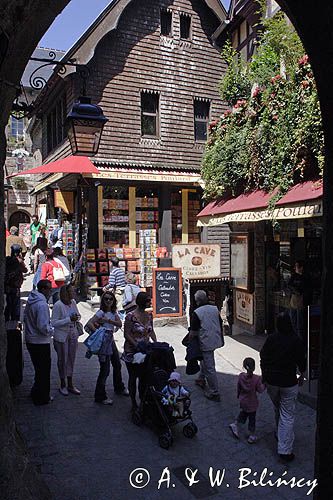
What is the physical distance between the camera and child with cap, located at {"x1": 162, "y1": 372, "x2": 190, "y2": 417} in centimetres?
516

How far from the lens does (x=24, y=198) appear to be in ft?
91.9

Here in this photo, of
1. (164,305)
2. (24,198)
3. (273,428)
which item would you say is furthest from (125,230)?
(24,198)

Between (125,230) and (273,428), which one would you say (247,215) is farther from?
(125,230)

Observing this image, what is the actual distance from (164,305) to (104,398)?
4.88m

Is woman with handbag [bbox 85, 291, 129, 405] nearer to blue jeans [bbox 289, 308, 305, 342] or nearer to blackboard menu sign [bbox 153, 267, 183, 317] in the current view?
blue jeans [bbox 289, 308, 305, 342]

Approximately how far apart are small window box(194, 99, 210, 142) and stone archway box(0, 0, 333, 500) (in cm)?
1340

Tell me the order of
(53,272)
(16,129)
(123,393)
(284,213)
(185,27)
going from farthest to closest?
1. (16,129)
2. (185,27)
3. (53,272)
4. (284,213)
5. (123,393)

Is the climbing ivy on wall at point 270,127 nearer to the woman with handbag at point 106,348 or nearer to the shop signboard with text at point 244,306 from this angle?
the shop signboard with text at point 244,306

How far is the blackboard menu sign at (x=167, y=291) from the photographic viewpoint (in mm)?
10875

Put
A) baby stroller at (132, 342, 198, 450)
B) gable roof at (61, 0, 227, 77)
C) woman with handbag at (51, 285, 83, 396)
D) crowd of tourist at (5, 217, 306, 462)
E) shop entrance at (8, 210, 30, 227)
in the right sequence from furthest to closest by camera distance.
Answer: shop entrance at (8, 210, 30, 227), gable roof at (61, 0, 227, 77), woman with handbag at (51, 285, 83, 396), baby stroller at (132, 342, 198, 450), crowd of tourist at (5, 217, 306, 462)

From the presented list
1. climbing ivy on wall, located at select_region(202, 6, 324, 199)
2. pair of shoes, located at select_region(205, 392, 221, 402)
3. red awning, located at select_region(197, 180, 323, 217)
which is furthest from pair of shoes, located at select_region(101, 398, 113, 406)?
climbing ivy on wall, located at select_region(202, 6, 324, 199)

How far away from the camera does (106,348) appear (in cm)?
618

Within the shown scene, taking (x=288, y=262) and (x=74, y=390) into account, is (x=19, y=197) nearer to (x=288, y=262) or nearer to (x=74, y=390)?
(x=288, y=262)

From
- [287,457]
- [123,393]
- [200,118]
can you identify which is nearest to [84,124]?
[123,393]
